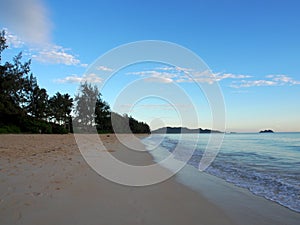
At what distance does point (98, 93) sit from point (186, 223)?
67.0m

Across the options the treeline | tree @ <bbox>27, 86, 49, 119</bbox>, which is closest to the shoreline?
the treeline

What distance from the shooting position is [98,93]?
6856 cm

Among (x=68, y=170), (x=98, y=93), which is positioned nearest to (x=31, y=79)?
(x=98, y=93)

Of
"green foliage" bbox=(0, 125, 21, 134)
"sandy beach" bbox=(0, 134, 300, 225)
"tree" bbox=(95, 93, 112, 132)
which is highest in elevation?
"tree" bbox=(95, 93, 112, 132)

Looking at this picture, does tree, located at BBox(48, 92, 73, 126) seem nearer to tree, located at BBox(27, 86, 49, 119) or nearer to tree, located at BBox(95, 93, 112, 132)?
tree, located at BBox(27, 86, 49, 119)

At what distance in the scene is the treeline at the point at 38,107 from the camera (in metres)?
35.6

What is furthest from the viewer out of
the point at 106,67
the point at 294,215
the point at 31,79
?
the point at 31,79

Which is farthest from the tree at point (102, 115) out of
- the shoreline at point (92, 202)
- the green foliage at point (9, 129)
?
the shoreline at point (92, 202)

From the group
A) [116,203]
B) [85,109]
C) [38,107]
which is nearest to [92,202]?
[116,203]

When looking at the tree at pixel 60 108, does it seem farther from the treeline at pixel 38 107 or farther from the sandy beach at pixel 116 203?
the sandy beach at pixel 116 203

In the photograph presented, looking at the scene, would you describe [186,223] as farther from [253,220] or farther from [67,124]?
[67,124]

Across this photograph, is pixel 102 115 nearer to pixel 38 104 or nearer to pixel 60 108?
pixel 60 108

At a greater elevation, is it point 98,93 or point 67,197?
point 98,93

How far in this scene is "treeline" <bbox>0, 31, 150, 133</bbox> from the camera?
1401 inches
